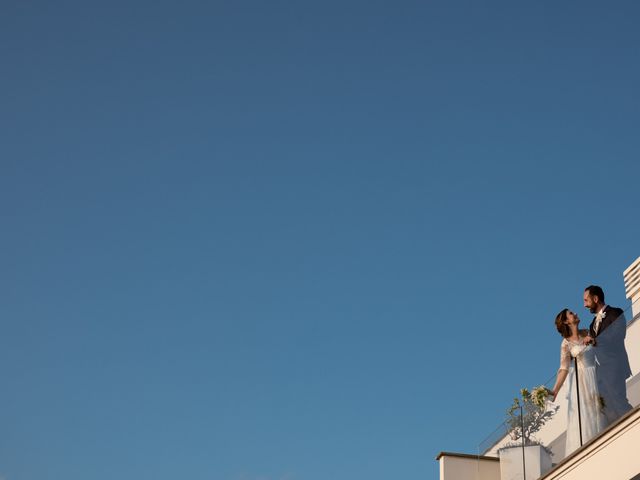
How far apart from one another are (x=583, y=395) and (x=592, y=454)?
3.27ft

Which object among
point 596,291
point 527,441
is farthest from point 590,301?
point 527,441

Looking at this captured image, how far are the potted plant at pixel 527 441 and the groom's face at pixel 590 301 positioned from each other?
1.86 meters

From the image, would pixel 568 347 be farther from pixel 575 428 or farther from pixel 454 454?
pixel 454 454

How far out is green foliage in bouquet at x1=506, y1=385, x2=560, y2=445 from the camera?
50.4 feet

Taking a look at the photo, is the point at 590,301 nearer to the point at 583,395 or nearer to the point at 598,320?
the point at 598,320

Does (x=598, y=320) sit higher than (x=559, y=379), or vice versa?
(x=598, y=320)

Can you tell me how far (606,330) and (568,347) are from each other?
0.81 metres

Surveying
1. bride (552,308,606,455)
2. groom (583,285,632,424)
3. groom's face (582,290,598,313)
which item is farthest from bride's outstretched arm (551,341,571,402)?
groom's face (582,290,598,313)

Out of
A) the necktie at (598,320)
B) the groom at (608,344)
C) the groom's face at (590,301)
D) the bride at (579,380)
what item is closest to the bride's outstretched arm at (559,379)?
the bride at (579,380)

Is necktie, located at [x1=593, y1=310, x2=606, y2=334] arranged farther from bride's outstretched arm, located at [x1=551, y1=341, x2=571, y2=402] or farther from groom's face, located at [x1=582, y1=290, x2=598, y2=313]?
bride's outstretched arm, located at [x1=551, y1=341, x2=571, y2=402]

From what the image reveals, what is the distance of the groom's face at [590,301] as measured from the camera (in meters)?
13.6

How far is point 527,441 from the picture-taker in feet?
52.0

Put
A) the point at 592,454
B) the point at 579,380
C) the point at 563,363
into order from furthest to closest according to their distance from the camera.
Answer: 1. the point at 563,363
2. the point at 579,380
3. the point at 592,454

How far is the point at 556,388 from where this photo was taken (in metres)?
14.8
